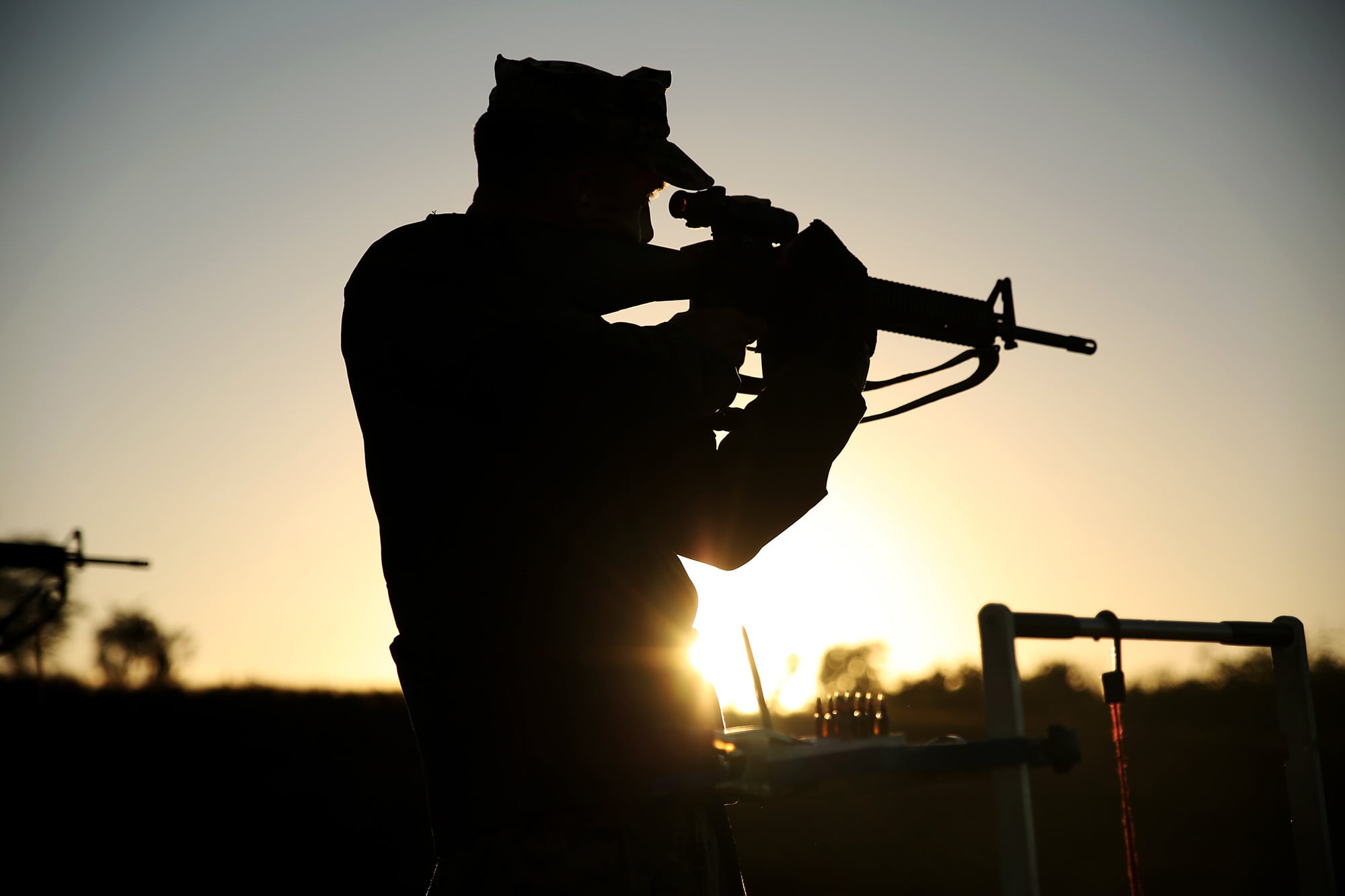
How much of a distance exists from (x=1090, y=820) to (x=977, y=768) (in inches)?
1200

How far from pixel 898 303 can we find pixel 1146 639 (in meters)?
1.42

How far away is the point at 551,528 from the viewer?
6.94 feet

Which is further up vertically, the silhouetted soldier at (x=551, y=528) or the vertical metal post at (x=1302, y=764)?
the silhouetted soldier at (x=551, y=528)

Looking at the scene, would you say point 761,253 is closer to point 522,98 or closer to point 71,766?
point 522,98

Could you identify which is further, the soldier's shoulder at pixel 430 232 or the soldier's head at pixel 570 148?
the soldier's head at pixel 570 148

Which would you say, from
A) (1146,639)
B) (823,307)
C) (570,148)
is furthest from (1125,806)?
(570,148)

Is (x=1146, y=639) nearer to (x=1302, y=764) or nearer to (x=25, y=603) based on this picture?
(x=1302, y=764)

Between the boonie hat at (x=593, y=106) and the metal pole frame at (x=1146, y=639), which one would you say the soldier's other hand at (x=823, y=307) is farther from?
the metal pole frame at (x=1146, y=639)

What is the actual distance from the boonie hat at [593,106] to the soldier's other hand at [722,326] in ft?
1.35

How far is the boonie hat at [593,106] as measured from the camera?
9.13 ft

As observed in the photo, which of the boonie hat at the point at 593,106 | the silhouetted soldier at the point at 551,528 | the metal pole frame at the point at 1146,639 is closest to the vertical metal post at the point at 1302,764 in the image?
the metal pole frame at the point at 1146,639

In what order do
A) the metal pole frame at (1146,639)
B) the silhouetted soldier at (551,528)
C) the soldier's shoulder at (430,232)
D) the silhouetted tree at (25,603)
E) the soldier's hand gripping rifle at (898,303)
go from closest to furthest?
the silhouetted soldier at (551,528), the metal pole frame at (1146,639), the soldier's shoulder at (430,232), the soldier's hand gripping rifle at (898,303), the silhouetted tree at (25,603)

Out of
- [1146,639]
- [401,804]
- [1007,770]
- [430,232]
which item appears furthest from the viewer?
[401,804]

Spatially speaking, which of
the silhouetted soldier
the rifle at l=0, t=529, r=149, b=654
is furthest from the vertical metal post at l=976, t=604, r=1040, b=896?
the rifle at l=0, t=529, r=149, b=654
